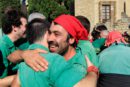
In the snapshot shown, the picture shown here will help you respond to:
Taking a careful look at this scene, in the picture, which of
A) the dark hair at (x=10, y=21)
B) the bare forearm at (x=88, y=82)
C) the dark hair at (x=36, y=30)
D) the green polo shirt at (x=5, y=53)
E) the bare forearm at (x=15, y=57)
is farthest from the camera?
the dark hair at (x=10, y=21)

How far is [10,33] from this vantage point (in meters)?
5.41

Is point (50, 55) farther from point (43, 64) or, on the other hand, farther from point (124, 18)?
point (124, 18)

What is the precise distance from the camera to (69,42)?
4363 mm

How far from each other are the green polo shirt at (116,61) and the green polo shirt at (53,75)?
239 cm

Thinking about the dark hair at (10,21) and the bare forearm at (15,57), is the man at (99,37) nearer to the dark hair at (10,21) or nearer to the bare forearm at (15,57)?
the dark hair at (10,21)

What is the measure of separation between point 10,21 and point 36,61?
160cm

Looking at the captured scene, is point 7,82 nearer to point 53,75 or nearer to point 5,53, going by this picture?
point 53,75

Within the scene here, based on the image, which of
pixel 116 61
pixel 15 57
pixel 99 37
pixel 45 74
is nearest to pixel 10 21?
pixel 15 57

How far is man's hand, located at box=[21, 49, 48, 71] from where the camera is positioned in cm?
378

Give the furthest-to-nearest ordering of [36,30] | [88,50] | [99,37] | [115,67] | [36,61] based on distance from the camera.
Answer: [99,37] < [115,67] < [88,50] < [36,30] < [36,61]

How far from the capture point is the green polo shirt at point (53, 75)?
12.1 ft

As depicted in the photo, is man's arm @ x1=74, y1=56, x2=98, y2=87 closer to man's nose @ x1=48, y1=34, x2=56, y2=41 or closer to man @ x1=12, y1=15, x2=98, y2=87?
man @ x1=12, y1=15, x2=98, y2=87

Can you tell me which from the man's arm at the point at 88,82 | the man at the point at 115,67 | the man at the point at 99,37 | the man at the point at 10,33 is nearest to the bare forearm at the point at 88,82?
the man's arm at the point at 88,82

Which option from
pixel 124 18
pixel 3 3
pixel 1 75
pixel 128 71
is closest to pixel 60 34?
pixel 1 75
